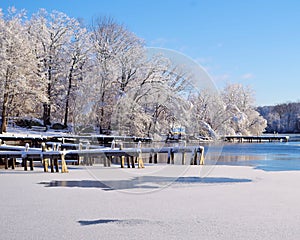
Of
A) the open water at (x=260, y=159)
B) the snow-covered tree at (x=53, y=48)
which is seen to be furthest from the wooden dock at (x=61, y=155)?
the snow-covered tree at (x=53, y=48)

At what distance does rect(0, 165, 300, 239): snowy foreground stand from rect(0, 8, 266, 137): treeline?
20.9 m

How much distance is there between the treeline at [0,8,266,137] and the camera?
104 feet

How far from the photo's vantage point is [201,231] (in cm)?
532

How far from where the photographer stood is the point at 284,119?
133375mm

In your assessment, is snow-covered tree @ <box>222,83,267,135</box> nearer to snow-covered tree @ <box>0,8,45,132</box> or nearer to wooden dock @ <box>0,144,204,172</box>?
snow-covered tree @ <box>0,8,45,132</box>

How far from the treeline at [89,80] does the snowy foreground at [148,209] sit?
20.9 m

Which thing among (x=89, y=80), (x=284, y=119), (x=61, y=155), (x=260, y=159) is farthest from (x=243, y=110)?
(x=284, y=119)

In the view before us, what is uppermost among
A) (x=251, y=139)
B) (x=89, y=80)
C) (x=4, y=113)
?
(x=89, y=80)

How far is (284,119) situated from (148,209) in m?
136

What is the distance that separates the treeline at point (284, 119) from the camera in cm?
12825

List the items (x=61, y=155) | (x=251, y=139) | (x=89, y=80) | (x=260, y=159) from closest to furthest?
(x=61, y=155)
(x=260, y=159)
(x=89, y=80)
(x=251, y=139)

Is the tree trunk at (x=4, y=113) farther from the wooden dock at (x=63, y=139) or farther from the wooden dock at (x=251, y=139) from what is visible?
the wooden dock at (x=251, y=139)

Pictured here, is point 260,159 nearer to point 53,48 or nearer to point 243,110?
point 53,48

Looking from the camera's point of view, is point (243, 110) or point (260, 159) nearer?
point (260, 159)
